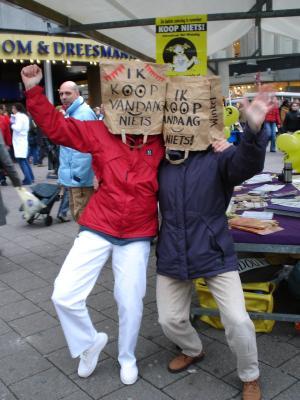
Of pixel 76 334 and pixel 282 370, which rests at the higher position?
pixel 76 334

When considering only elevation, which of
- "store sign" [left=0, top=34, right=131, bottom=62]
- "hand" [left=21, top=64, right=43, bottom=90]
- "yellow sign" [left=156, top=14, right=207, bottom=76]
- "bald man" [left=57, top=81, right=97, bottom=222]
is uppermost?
"store sign" [left=0, top=34, right=131, bottom=62]

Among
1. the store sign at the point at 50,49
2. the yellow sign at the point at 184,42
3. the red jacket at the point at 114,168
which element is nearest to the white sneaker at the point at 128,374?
the red jacket at the point at 114,168

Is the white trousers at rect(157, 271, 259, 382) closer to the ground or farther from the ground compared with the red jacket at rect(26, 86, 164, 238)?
closer to the ground

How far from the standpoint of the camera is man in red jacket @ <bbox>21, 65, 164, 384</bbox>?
9.04ft

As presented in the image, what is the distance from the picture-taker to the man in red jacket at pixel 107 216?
2.76 m

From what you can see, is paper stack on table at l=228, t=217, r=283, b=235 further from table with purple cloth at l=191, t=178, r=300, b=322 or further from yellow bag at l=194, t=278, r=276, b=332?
yellow bag at l=194, t=278, r=276, b=332

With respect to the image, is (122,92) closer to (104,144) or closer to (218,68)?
(104,144)

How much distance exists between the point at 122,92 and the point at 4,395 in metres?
1.96

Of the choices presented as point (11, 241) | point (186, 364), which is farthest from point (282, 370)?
point (11, 241)

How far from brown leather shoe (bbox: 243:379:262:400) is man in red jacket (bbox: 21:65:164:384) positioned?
750mm

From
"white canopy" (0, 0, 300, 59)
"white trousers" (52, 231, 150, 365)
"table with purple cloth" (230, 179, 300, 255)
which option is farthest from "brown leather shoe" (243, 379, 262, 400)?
"white canopy" (0, 0, 300, 59)

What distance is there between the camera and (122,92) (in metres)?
2.75

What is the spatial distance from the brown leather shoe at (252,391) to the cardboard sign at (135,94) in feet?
5.08

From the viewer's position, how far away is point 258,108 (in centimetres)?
237
